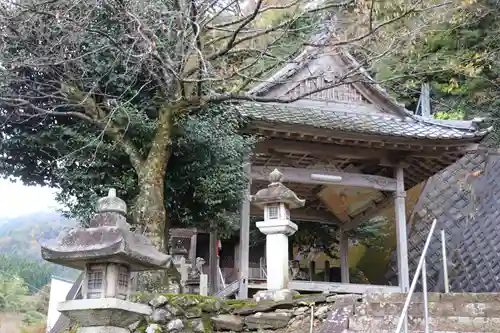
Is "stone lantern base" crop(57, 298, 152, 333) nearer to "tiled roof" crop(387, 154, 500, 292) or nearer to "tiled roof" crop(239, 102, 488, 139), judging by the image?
"tiled roof" crop(239, 102, 488, 139)

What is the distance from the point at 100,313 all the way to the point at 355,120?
20.7ft

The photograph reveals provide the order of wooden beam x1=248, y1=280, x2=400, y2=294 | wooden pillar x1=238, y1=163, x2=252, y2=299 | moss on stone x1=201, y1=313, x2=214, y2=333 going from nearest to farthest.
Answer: moss on stone x1=201, y1=313, x2=214, y2=333 → wooden pillar x1=238, y1=163, x2=252, y2=299 → wooden beam x1=248, y1=280, x2=400, y2=294

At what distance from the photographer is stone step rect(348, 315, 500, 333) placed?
4.77 meters

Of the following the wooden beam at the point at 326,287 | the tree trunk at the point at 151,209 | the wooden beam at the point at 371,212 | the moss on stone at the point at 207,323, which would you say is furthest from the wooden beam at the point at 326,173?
the moss on stone at the point at 207,323

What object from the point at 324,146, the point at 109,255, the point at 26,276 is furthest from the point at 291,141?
the point at 26,276

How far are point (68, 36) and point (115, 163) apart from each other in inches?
75.6

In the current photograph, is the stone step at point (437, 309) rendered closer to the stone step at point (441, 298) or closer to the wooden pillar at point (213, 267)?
the stone step at point (441, 298)

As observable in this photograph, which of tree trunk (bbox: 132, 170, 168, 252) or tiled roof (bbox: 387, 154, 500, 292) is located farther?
tiled roof (bbox: 387, 154, 500, 292)

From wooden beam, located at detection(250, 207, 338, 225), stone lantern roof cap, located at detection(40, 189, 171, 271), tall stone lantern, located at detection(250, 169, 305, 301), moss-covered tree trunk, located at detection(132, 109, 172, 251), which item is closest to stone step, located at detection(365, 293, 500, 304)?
tall stone lantern, located at detection(250, 169, 305, 301)

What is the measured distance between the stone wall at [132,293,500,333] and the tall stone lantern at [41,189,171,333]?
3.37ft

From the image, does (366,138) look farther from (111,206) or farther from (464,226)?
(464,226)

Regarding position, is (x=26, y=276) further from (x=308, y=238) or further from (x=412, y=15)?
(x=412, y=15)

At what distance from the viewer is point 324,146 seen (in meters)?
9.40

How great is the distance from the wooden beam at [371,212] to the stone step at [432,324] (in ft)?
17.9
